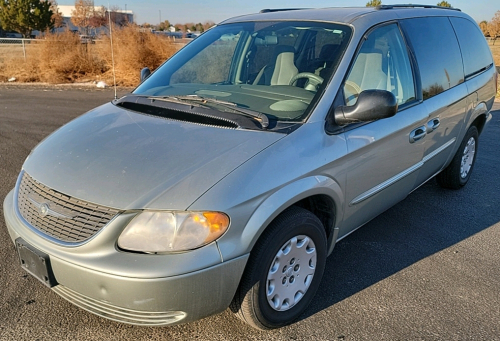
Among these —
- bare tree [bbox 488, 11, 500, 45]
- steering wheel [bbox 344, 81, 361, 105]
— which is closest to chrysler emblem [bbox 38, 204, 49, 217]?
steering wheel [bbox 344, 81, 361, 105]

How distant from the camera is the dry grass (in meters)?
15.0

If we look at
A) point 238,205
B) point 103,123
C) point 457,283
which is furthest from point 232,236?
point 457,283

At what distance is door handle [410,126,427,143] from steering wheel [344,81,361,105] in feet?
2.11

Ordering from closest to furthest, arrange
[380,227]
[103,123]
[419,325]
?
1. [419,325]
2. [103,123]
3. [380,227]

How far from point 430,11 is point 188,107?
2.71m

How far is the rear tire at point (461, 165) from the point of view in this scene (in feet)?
15.5

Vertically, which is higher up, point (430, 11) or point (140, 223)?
point (430, 11)

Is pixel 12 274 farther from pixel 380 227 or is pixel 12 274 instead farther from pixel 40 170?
pixel 380 227

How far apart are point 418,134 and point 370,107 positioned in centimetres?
102

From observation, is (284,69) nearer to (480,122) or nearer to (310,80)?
(310,80)

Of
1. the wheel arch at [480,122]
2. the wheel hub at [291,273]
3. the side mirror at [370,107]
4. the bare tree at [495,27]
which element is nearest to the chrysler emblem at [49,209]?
the wheel hub at [291,273]

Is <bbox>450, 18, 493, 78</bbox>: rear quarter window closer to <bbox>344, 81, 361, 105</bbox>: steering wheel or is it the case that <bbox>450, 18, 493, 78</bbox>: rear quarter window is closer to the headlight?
<bbox>344, 81, 361, 105</bbox>: steering wheel

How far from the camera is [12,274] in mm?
→ 3131

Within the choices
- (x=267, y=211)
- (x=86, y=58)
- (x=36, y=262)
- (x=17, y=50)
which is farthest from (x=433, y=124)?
(x=17, y=50)
